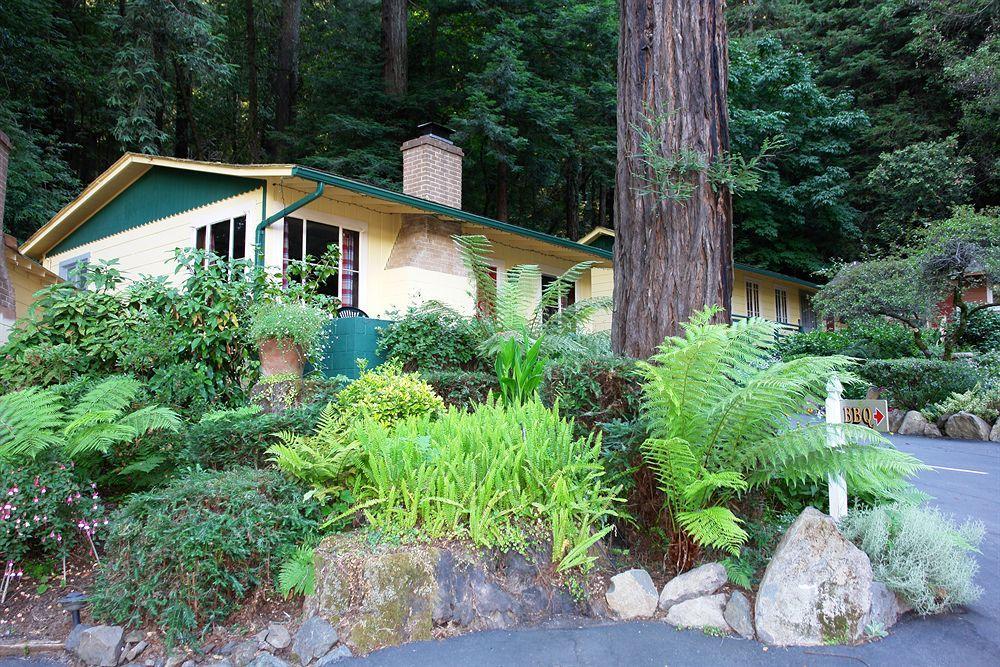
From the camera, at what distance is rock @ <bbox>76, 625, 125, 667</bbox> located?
305 centimetres

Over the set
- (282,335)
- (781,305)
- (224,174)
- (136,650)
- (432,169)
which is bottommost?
(136,650)

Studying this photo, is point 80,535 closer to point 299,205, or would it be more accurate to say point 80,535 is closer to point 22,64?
point 299,205

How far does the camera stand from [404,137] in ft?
70.8

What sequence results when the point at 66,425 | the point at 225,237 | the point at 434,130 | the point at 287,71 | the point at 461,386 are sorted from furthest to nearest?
the point at 287,71, the point at 434,130, the point at 225,237, the point at 461,386, the point at 66,425

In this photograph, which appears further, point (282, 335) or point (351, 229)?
point (351, 229)

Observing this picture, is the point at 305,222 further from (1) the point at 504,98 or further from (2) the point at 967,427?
(1) the point at 504,98

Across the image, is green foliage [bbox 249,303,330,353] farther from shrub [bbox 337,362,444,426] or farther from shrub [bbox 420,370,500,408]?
shrub [bbox 420,370,500,408]

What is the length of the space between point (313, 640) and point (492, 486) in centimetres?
112

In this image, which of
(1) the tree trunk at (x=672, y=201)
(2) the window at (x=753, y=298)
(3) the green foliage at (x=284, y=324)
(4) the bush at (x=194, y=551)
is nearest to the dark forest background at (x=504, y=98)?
(2) the window at (x=753, y=298)

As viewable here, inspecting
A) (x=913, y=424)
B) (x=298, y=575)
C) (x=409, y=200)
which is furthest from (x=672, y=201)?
(x=913, y=424)

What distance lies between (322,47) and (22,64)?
1003 cm

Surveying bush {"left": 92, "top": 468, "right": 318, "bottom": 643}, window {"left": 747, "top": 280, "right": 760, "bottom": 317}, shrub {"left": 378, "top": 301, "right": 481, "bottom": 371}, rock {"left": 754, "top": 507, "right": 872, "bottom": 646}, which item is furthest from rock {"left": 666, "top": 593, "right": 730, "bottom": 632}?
window {"left": 747, "top": 280, "right": 760, "bottom": 317}

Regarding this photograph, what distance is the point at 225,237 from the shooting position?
33.7ft

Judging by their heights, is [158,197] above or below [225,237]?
above
